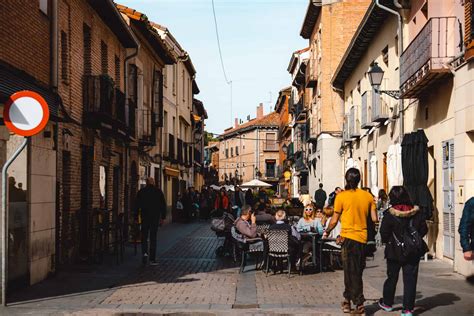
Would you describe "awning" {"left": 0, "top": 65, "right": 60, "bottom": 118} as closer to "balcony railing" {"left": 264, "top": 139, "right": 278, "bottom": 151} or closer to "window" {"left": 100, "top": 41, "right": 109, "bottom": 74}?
"window" {"left": 100, "top": 41, "right": 109, "bottom": 74}

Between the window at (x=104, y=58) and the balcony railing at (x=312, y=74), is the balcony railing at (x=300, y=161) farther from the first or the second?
the window at (x=104, y=58)

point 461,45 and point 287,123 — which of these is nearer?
point 461,45

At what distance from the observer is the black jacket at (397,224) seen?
948cm

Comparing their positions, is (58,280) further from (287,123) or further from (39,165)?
(287,123)

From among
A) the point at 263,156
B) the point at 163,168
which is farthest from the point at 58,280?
the point at 263,156

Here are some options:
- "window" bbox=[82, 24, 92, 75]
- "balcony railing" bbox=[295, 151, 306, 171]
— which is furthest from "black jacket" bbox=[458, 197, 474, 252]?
"balcony railing" bbox=[295, 151, 306, 171]

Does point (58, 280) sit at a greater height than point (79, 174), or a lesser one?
lesser

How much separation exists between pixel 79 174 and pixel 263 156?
252ft

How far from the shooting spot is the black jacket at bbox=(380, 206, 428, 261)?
9.48 meters

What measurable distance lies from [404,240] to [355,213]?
68 centimetres

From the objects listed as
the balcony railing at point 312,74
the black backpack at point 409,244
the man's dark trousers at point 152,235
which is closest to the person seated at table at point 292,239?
the man's dark trousers at point 152,235

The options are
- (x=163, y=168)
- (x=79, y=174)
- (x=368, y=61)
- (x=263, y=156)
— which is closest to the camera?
(x=79, y=174)

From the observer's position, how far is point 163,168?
1355 inches

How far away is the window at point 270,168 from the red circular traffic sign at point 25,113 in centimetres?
8316
